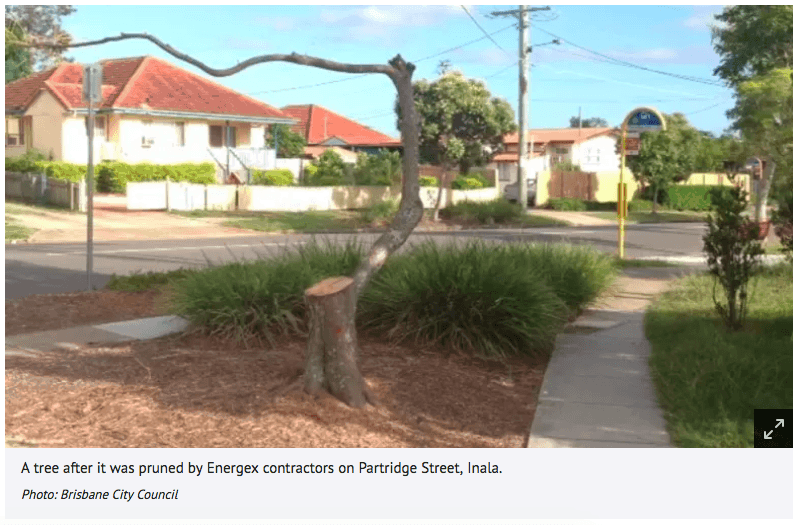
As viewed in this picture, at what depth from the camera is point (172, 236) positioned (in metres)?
25.5

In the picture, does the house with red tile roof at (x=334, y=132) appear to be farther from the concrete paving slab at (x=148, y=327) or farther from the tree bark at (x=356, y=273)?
the tree bark at (x=356, y=273)

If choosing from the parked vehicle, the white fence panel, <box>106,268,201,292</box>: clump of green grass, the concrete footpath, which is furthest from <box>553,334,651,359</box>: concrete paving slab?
the parked vehicle

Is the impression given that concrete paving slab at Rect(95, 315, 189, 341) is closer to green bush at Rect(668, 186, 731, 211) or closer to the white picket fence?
the white picket fence

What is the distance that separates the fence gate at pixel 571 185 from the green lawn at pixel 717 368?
111ft

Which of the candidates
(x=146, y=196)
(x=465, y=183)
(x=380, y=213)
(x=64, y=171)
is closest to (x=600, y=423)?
(x=380, y=213)

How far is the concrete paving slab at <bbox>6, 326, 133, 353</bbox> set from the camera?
8508mm

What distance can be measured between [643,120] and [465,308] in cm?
942

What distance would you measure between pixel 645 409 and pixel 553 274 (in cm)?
438

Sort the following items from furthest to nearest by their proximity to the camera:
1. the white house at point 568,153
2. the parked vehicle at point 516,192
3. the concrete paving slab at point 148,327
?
the white house at point 568,153 → the parked vehicle at point 516,192 → the concrete paving slab at point 148,327

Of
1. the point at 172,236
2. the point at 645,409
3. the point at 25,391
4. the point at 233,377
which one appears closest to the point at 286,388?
the point at 233,377

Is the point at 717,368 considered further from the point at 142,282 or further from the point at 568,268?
the point at 142,282

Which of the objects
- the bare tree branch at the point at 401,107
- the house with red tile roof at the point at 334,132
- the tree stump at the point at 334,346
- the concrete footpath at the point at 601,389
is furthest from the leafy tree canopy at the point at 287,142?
the tree stump at the point at 334,346

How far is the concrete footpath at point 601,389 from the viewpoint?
593cm

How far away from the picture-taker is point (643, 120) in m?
16.7
